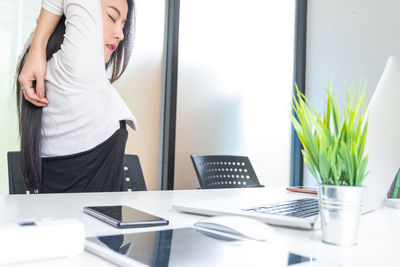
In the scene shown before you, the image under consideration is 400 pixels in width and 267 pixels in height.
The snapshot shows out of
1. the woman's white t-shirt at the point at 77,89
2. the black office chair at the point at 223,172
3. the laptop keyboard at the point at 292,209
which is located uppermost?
the woman's white t-shirt at the point at 77,89

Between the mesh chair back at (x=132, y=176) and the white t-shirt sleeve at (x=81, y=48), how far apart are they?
1.50ft

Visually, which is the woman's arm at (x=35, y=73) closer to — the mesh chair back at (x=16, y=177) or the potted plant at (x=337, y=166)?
the mesh chair back at (x=16, y=177)

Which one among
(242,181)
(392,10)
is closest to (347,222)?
(242,181)

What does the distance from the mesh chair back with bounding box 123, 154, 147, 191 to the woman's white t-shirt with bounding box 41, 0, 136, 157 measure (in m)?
0.33

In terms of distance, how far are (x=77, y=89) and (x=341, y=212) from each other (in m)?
0.74

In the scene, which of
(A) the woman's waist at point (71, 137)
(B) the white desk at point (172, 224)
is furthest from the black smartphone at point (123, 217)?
(A) the woman's waist at point (71, 137)

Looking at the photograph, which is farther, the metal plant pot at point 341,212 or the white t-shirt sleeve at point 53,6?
the white t-shirt sleeve at point 53,6

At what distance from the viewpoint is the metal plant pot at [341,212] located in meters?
0.54

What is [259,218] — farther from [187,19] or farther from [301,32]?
[301,32]

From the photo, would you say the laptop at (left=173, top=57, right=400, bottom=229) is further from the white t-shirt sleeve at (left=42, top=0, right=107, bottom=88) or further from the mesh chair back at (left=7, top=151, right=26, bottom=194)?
the mesh chair back at (left=7, top=151, right=26, bottom=194)

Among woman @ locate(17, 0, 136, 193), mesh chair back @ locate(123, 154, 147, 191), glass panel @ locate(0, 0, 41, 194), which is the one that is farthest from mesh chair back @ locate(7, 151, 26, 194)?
glass panel @ locate(0, 0, 41, 194)

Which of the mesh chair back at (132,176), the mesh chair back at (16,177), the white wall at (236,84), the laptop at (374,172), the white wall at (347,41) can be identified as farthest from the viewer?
the white wall at (347,41)

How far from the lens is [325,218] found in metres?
0.56

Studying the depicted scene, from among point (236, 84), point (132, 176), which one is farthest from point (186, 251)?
point (236, 84)
